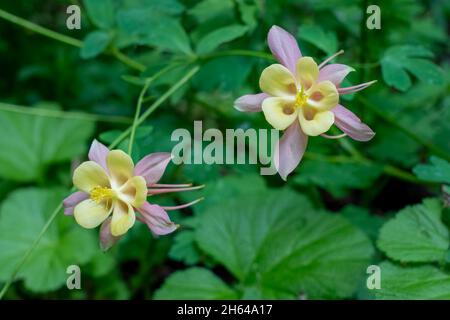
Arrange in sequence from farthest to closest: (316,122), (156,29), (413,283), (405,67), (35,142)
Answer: (35,142) → (156,29) → (405,67) → (413,283) → (316,122)

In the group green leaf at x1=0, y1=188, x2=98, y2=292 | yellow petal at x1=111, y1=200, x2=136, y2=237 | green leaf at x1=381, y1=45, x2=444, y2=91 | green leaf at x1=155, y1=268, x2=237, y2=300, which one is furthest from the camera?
green leaf at x1=0, y1=188, x2=98, y2=292

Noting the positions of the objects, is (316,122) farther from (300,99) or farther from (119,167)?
(119,167)

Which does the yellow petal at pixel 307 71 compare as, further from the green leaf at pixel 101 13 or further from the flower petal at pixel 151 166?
the green leaf at pixel 101 13

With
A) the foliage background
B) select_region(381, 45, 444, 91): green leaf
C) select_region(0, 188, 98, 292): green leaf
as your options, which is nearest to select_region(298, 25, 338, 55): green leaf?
the foliage background

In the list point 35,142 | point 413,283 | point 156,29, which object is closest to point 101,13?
point 156,29

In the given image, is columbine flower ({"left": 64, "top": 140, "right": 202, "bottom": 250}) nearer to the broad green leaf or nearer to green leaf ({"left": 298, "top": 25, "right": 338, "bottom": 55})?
green leaf ({"left": 298, "top": 25, "right": 338, "bottom": 55})
